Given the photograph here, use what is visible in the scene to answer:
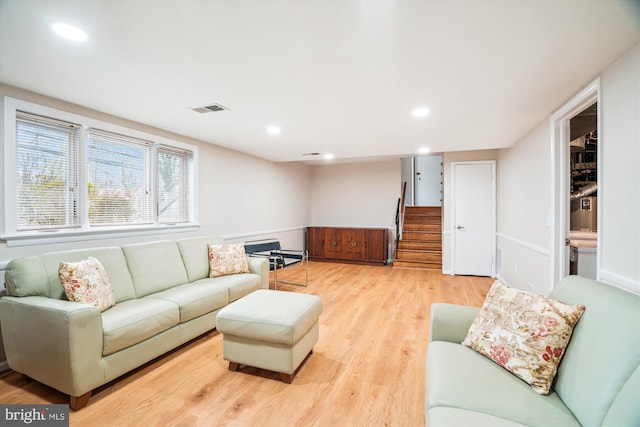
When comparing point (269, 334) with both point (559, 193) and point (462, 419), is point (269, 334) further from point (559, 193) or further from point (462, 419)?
point (559, 193)

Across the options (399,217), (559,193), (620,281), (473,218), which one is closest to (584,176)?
(473,218)

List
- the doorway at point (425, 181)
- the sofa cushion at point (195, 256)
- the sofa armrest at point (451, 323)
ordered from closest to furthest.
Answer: the sofa armrest at point (451, 323), the sofa cushion at point (195, 256), the doorway at point (425, 181)

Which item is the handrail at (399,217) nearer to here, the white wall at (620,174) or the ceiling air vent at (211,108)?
the white wall at (620,174)

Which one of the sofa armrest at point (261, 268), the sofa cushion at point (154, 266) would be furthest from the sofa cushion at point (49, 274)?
the sofa armrest at point (261, 268)

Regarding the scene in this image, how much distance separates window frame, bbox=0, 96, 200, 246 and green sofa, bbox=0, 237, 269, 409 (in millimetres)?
347

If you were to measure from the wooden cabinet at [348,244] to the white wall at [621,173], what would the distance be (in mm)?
4409

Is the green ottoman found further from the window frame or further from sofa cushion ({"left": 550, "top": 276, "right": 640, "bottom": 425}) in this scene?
the window frame

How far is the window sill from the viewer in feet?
7.54

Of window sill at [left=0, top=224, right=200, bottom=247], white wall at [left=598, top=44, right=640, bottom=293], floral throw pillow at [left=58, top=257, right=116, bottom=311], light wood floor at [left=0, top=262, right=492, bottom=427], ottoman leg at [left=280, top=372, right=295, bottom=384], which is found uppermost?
white wall at [left=598, top=44, right=640, bottom=293]

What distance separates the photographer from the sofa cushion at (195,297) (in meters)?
2.53

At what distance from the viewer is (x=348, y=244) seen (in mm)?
6605

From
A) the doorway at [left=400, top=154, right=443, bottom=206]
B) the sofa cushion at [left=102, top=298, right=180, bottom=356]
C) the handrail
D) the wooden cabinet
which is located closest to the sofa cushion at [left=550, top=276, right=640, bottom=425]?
the sofa cushion at [left=102, top=298, right=180, bottom=356]

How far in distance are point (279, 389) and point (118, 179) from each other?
2.72 metres

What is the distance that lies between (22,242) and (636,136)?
431cm
